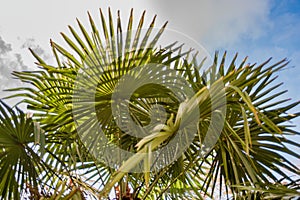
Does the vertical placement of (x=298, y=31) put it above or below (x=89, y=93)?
above

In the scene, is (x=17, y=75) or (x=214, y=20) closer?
(x=17, y=75)

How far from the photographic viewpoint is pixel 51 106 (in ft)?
7.43

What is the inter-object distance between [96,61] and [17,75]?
1.55 feet

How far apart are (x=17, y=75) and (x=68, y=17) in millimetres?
1461

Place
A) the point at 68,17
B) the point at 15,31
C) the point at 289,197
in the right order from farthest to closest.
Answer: the point at 15,31 < the point at 68,17 < the point at 289,197

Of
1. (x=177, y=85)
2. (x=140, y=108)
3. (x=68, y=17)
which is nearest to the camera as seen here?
(x=177, y=85)

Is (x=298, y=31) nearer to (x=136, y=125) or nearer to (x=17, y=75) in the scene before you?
(x=136, y=125)

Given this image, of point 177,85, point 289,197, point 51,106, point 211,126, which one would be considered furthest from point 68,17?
point 289,197

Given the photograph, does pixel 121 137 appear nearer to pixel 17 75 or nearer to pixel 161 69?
pixel 161 69

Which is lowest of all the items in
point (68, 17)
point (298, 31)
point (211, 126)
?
point (211, 126)

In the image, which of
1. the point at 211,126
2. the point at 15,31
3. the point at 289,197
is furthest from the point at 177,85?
the point at 15,31

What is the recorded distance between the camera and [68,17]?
3.35 metres

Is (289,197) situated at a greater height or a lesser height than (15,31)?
lesser

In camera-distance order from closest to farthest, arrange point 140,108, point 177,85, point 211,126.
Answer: point 211,126 < point 177,85 < point 140,108
